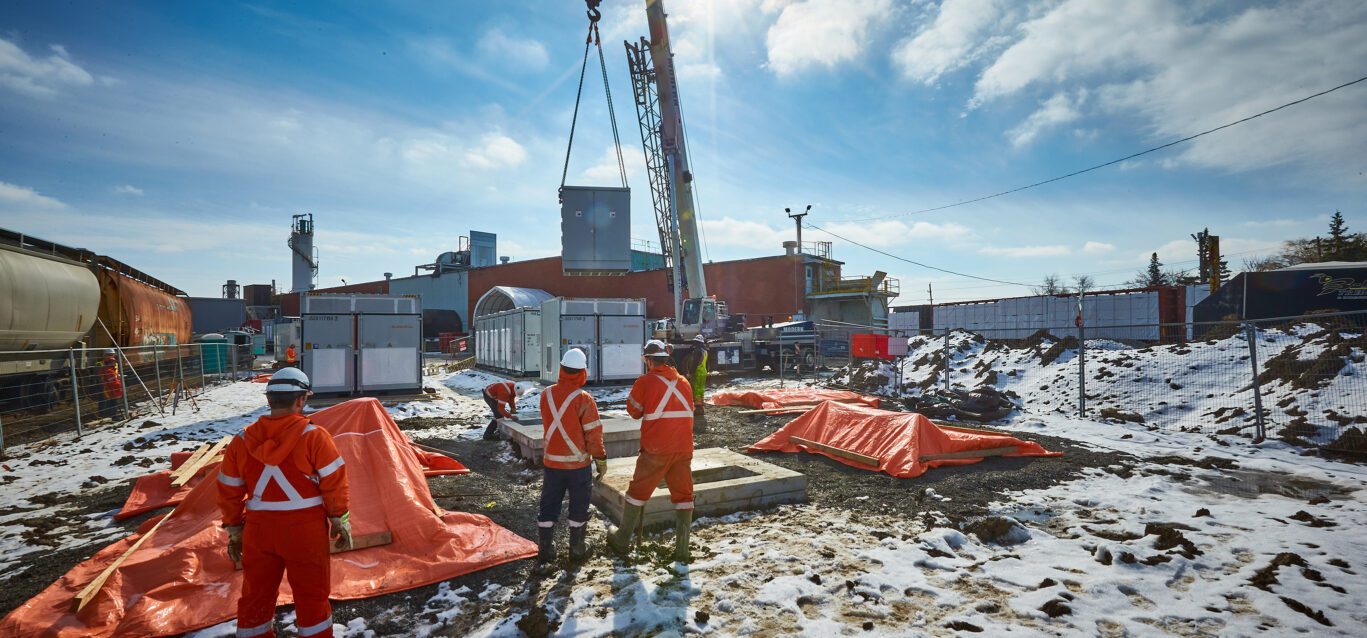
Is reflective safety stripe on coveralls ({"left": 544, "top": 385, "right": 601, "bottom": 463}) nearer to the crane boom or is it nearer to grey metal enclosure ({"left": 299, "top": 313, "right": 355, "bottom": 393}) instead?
grey metal enclosure ({"left": 299, "top": 313, "right": 355, "bottom": 393})

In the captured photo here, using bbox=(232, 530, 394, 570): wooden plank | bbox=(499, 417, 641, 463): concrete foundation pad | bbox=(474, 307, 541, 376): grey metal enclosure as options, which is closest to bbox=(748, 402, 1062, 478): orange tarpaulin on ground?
bbox=(499, 417, 641, 463): concrete foundation pad

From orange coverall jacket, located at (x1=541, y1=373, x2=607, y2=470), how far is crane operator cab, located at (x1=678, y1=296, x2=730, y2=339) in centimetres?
1547

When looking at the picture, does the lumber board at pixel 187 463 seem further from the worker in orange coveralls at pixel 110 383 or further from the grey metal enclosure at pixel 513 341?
the grey metal enclosure at pixel 513 341

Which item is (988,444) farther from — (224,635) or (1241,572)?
(224,635)

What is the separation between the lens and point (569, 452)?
4.56 meters

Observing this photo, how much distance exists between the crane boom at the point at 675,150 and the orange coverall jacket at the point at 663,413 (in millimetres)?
15712

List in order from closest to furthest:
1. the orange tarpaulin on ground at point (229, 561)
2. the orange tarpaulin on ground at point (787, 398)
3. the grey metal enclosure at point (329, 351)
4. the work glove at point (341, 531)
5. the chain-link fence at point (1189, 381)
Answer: the work glove at point (341, 531) < the orange tarpaulin on ground at point (229, 561) < the chain-link fence at point (1189, 381) < the orange tarpaulin on ground at point (787, 398) < the grey metal enclosure at point (329, 351)

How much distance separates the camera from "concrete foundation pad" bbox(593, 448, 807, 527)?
18.5 feet

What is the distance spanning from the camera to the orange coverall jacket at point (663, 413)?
15.4 ft

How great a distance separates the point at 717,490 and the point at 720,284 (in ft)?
103

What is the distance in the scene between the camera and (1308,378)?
401 inches

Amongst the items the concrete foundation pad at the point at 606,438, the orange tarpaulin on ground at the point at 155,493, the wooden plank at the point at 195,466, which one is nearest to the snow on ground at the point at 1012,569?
the orange tarpaulin on ground at the point at 155,493

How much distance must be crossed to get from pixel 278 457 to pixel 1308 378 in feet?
47.8

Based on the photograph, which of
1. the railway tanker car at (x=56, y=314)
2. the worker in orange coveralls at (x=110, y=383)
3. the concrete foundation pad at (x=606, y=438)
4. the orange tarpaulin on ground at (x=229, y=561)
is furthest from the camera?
the worker in orange coveralls at (x=110, y=383)
